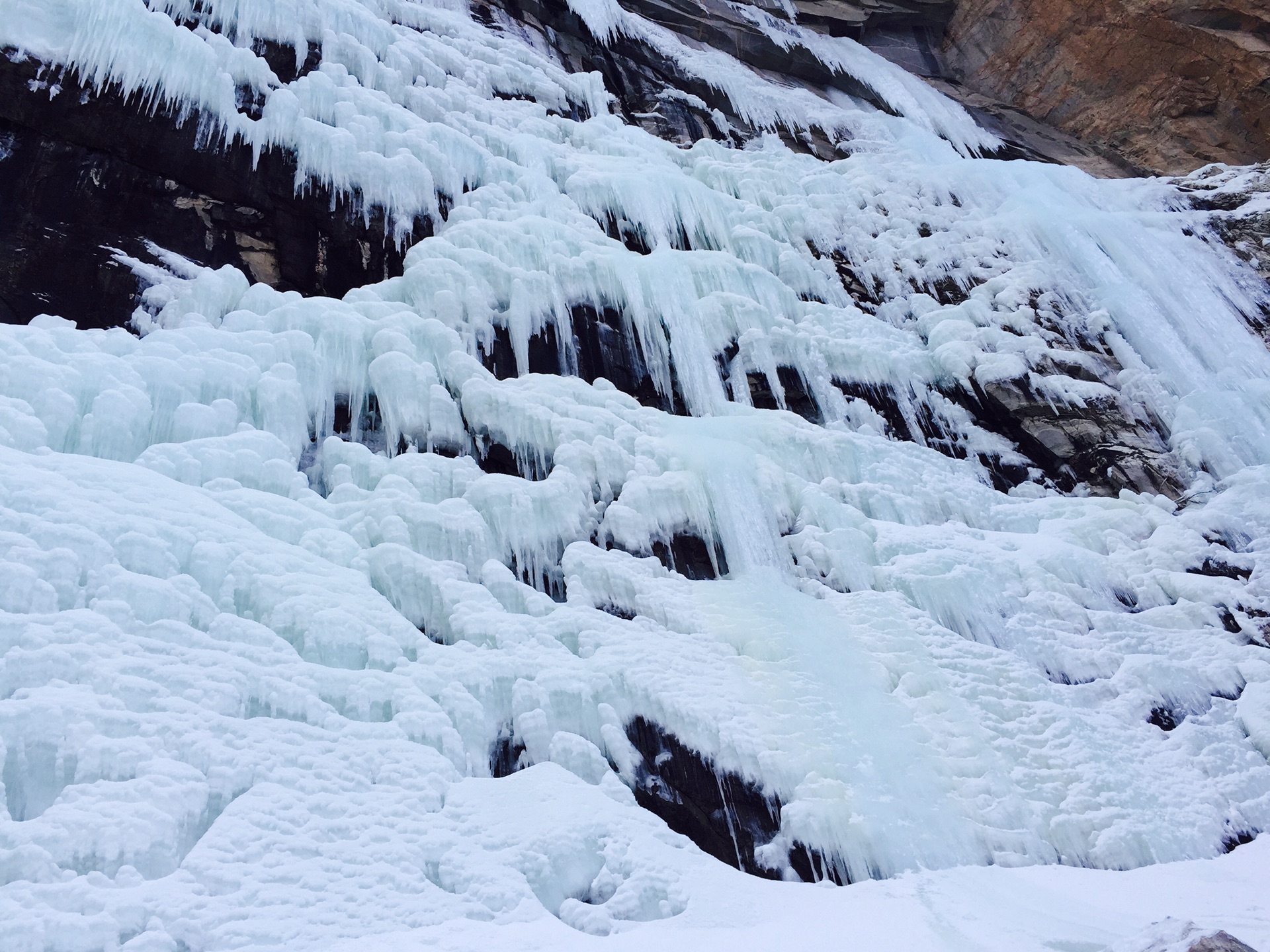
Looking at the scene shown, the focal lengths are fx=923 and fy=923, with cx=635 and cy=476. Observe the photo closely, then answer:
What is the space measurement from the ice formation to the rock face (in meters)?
3.47

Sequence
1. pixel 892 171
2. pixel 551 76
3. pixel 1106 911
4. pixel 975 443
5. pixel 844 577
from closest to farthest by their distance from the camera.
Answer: pixel 1106 911 → pixel 844 577 → pixel 975 443 → pixel 551 76 → pixel 892 171

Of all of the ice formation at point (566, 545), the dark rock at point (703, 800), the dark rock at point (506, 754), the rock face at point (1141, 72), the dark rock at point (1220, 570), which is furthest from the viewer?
the rock face at point (1141, 72)

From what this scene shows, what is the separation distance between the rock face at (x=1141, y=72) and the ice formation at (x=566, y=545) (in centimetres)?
347

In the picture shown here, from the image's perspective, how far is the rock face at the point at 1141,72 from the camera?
11.1 m

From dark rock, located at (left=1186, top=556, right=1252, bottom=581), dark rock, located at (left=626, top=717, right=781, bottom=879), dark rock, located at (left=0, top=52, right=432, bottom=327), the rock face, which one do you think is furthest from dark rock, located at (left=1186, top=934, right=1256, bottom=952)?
the rock face

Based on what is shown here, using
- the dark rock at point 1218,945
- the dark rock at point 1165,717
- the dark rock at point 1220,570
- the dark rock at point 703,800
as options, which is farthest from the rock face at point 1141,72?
the dark rock at point 1218,945

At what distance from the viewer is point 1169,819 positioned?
4.56 metres

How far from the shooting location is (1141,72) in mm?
11805

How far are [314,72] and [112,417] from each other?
12.5 feet

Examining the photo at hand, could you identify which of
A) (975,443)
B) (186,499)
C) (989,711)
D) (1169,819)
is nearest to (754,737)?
(989,711)

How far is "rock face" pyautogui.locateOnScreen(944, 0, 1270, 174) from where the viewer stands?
1115cm

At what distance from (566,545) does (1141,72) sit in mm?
11051

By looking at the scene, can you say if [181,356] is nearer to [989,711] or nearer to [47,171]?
[47,171]

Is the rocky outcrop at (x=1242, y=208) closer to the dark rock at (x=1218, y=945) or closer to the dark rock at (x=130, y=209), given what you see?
the dark rock at (x=1218, y=945)
